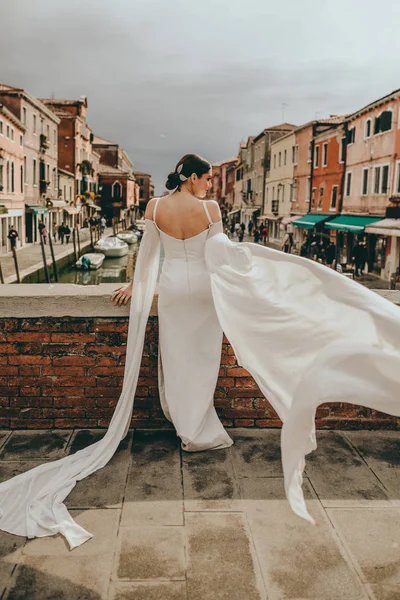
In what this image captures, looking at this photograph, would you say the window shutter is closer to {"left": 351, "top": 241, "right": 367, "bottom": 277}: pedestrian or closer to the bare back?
{"left": 351, "top": 241, "right": 367, "bottom": 277}: pedestrian

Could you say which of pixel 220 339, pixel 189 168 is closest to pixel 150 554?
pixel 220 339

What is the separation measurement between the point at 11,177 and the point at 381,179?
1978cm

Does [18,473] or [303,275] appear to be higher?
[303,275]

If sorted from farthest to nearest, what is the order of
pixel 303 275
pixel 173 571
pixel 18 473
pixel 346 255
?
pixel 346 255, pixel 18 473, pixel 303 275, pixel 173 571

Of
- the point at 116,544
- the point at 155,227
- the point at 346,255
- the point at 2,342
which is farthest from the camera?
the point at 346,255

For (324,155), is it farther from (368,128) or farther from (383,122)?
(383,122)

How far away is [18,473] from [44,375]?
0.82m

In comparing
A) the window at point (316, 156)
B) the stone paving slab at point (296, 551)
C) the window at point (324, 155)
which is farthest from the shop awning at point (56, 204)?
the stone paving slab at point (296, 551)

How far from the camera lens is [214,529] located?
8.65ft

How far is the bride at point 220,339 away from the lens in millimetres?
2189

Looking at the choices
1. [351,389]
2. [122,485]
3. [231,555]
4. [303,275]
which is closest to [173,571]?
[231,555]

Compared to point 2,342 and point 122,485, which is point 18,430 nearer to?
point 2,342

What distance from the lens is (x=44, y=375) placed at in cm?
384

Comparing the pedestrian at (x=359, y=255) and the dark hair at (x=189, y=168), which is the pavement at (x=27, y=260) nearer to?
the pedestrian at (x=359, y=255)
